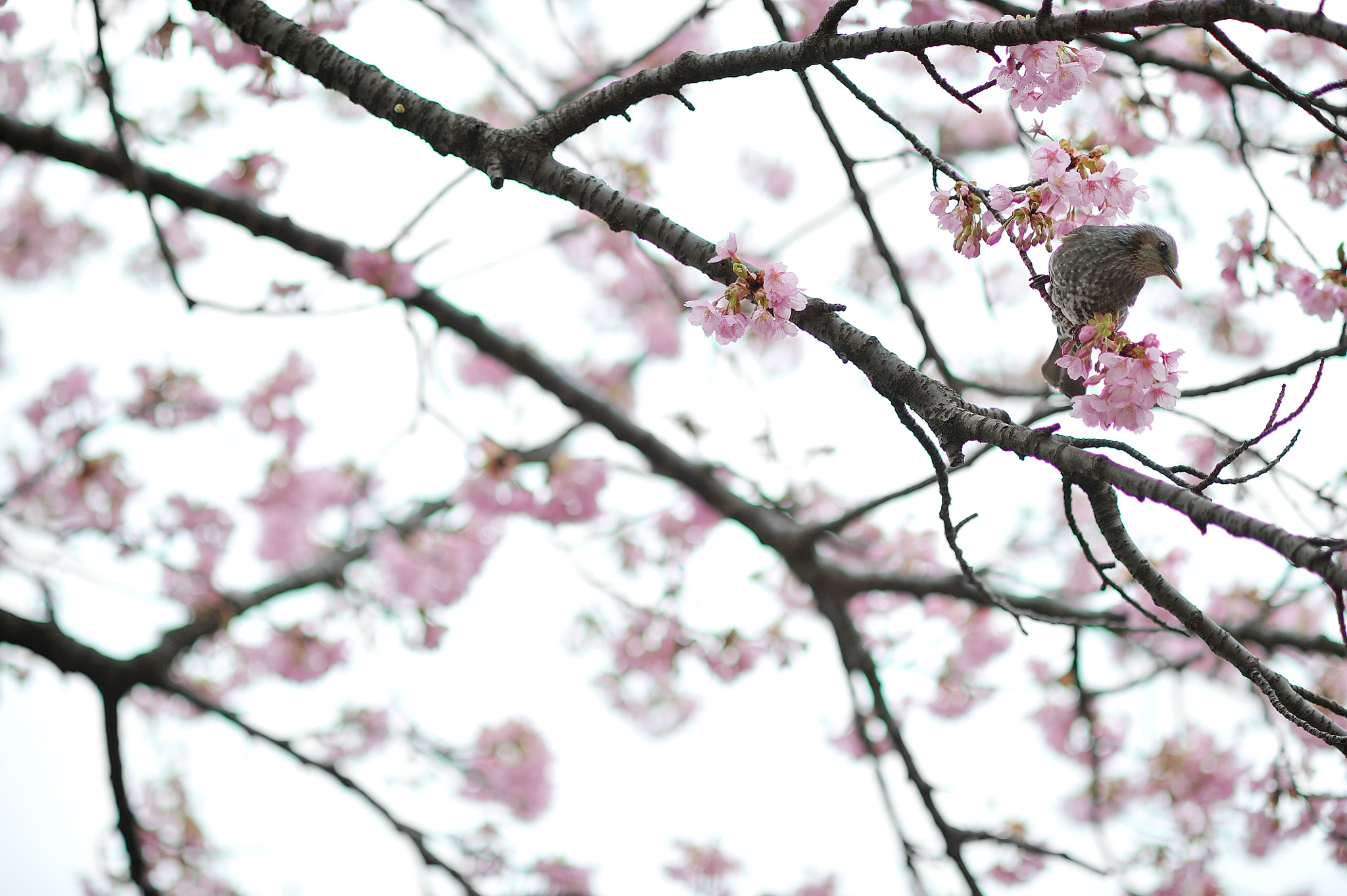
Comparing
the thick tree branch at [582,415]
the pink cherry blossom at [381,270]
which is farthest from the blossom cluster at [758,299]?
the pink cherry blossom at [381,270]

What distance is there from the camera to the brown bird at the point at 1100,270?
Answer: 4.29 feet

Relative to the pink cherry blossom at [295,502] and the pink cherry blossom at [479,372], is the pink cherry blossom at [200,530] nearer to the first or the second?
the pink cherry blossom at [295,502]

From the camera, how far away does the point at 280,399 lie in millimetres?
4523

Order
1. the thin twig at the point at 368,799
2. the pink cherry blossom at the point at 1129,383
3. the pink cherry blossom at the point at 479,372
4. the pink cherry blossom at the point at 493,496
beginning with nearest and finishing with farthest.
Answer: the pink cherry blossom at the point at 1129,383, the thin twig at the point at 368,799, the pink cherry blossom at the point at 493,496, the pink cherry blossom at the point at 479,372

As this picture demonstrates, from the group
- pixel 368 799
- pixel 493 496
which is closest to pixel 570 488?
pixel 493 496

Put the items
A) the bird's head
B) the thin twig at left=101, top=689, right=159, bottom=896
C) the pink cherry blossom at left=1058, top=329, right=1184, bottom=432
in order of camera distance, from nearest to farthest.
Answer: the pink cherry blossom at left=1058, top=329, right=1184, bottom=432 → the bird's head → the thin twig at left=101, top=689, right=159, bottom=896

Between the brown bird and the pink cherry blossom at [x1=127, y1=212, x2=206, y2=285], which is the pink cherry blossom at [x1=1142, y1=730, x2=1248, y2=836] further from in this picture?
the pink cherry blossom at [x1=127, y1=212, x2=206, y2=285]

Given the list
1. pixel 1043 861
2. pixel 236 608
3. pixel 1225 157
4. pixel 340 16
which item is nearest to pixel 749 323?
pixel 340 16

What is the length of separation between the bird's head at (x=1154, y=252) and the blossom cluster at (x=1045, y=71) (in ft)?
0.91

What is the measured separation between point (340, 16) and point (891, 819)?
2.78 m

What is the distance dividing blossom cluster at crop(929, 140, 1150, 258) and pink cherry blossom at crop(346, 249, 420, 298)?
6.08 feet

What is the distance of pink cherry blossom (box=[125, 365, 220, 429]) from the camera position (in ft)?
12.7

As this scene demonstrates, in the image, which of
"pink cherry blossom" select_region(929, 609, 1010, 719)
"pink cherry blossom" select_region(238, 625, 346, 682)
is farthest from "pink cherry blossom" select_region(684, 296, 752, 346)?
"pink cherry blossom" select_region(238, 625, 346, 682)

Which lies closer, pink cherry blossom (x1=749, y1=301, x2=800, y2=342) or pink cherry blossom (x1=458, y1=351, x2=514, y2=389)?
pink cherry blossom (x1=749, y1=301, x2=800, y2=342)
